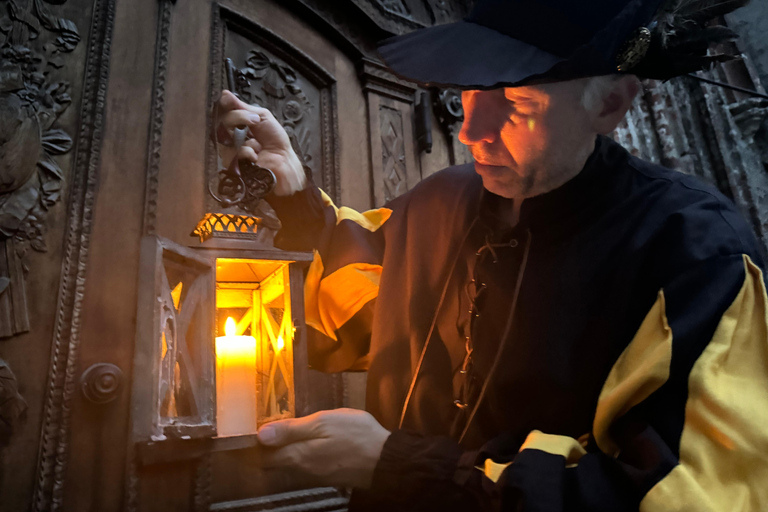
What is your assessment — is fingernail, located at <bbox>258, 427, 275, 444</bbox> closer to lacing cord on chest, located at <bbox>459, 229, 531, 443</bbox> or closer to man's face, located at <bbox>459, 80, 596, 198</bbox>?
lacing cord on chest, located at <bbox>459, 229, 531, 443</bbox>

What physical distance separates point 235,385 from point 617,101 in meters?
0.78

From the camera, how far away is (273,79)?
2043 mm

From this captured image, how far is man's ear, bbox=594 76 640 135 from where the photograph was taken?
2.70 ft

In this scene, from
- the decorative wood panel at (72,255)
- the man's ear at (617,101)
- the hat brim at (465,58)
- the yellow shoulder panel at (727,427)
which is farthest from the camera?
the decorative wood panel at (72,255)

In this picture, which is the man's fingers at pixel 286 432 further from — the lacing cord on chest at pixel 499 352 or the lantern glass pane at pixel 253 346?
the lacing cord on chest at pixel 499 352

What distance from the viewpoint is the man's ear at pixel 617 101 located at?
0.82m

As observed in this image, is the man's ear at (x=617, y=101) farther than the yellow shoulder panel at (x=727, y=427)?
Yes

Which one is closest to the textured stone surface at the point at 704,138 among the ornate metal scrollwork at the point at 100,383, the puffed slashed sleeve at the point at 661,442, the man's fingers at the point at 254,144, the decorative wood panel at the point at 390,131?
the decorative wood panel at the point at 390,131

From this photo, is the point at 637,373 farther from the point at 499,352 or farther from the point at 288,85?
the point at 288,85

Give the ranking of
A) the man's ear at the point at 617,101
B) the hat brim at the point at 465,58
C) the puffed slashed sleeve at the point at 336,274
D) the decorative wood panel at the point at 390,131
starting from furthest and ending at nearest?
1. the decorative wood panel at the point at 390,131
2. the puffed slashed sleeve at the point at 336,274
3. the man's ear at the point at 617,101
4. the hat brim at the point at 465,58

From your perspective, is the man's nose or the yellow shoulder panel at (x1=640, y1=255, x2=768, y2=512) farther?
the man's nose

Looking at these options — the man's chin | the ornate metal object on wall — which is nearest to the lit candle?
the man's chin

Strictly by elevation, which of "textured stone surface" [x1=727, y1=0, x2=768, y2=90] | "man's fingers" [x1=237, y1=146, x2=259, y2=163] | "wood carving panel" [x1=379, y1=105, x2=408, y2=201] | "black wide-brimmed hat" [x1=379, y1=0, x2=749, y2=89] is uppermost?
"textured stone surface" [x1=727, y1=0, x2=768, y2=90]

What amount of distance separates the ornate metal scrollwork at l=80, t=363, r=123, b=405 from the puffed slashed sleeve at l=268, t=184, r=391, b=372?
0.71 m
